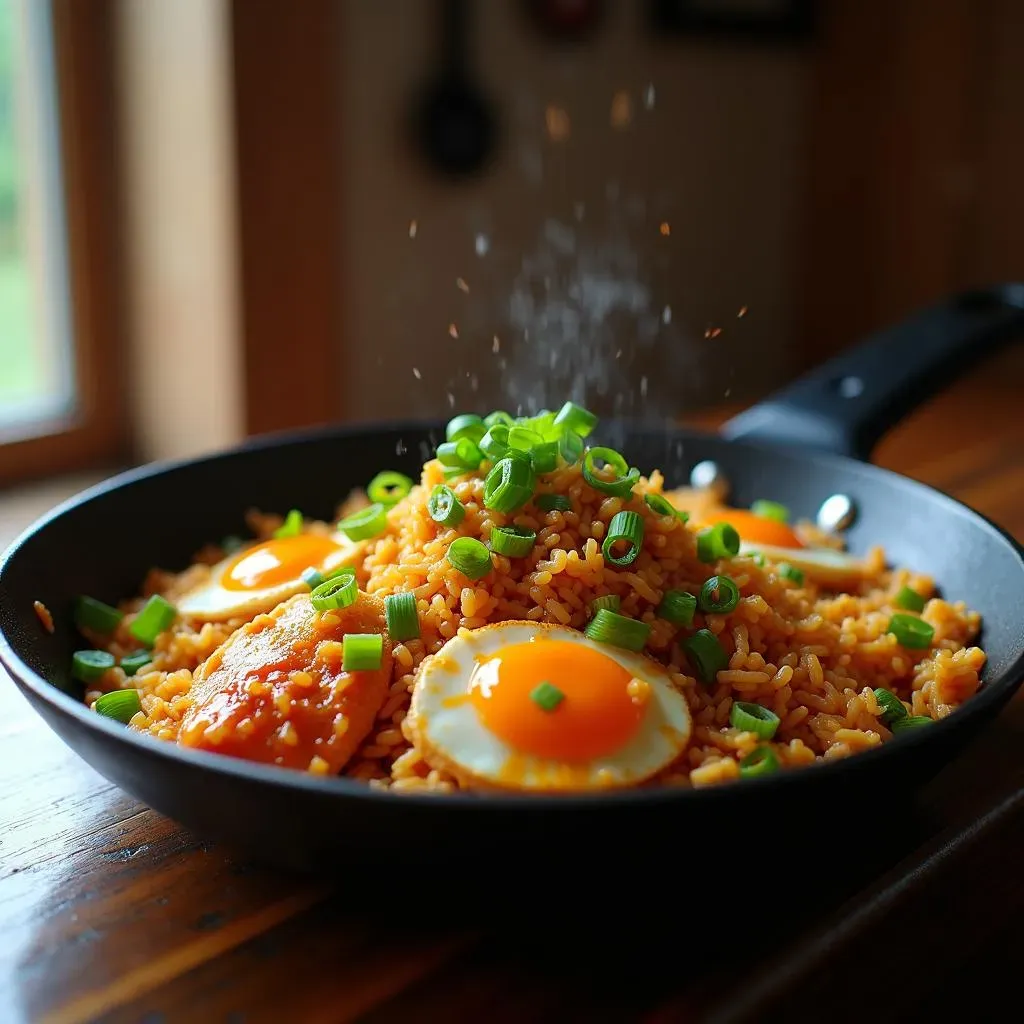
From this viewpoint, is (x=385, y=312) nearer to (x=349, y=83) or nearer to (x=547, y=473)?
(x=349, y=83)

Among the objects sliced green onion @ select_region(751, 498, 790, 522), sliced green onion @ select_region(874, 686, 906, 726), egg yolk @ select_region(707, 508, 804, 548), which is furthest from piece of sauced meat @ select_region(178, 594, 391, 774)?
sliced green onion @ select_region(751, 498, 790, 522)

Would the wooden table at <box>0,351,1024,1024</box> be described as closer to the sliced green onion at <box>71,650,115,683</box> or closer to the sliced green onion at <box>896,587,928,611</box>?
the sliced green onion at <box>71,650,115,683</box>

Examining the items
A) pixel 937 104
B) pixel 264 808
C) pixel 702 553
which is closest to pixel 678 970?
pixel 264 808

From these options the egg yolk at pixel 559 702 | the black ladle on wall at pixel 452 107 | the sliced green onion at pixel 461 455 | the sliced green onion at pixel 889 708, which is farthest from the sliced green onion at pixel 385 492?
the black ladle on wall at pixel 452 107

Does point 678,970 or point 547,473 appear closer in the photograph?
point 678,970

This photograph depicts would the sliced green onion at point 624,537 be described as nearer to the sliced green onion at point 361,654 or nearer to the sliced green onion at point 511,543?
the sliced green onion at point 511,543

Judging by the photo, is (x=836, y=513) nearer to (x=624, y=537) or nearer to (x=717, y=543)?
(x=717, y=543)
